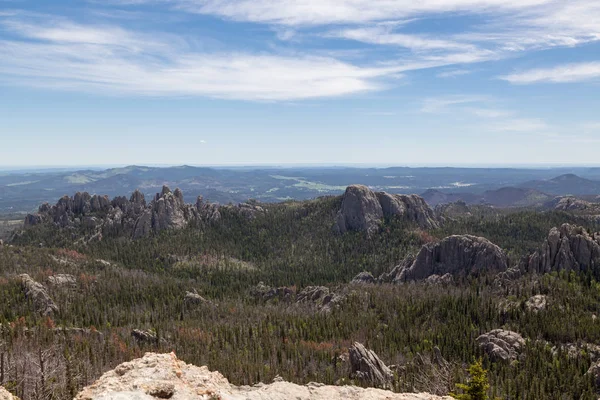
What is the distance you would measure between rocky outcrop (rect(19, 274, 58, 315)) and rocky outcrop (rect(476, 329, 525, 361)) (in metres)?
146

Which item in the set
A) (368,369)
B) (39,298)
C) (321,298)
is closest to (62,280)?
(39,298)

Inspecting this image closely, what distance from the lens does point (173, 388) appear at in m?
22.3

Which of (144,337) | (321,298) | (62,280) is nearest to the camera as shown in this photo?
(144,337)

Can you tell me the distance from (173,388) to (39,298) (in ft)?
536

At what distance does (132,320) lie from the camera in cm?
15838

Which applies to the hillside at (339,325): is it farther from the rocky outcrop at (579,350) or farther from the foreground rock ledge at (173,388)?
the foreground rock ledge at (173,388)

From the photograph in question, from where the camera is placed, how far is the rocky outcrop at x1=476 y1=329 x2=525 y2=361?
112m

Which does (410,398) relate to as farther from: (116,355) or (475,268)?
(475,268)

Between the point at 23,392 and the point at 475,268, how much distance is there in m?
168

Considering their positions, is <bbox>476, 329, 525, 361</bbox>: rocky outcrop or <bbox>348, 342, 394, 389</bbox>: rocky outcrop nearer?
<bbox>348, 342, 394, 389</bbox>: rocky outcrop

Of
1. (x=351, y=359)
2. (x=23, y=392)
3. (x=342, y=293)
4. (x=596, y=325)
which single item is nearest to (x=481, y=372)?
(x=351, y=359)

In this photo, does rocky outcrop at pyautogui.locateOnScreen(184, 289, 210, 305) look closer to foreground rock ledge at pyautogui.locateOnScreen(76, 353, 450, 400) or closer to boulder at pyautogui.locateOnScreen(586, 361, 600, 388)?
boulder at pyautogui.locateOnScreen(586, 361, 600, 388)

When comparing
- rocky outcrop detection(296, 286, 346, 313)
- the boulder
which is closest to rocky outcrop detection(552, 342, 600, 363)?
the boulder

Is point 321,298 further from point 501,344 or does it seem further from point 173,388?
point 173,388
